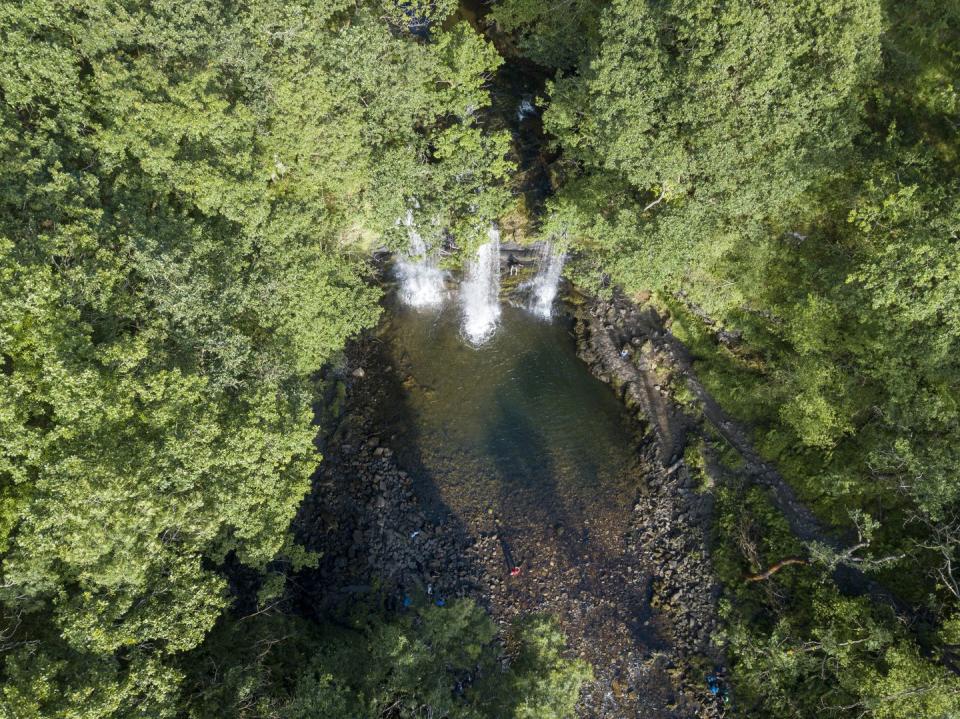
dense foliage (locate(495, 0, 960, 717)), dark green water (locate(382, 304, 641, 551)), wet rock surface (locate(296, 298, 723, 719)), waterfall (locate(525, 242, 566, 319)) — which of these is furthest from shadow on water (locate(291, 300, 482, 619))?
dense foliage (locate(495, 0, 960, 717))

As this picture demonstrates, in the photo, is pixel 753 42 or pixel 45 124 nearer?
pixel 45 124

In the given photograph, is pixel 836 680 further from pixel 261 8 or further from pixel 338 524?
pixel 261 8

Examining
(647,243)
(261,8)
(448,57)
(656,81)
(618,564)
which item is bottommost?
(618,564)

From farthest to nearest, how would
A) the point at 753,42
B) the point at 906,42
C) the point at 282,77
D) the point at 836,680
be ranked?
the point at 836,680
the point at 906,42
the point at 282,77
the point at 753,42

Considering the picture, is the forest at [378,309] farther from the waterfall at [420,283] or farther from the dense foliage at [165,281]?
the waterfall at [420,283]

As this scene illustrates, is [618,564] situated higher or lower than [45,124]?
lower

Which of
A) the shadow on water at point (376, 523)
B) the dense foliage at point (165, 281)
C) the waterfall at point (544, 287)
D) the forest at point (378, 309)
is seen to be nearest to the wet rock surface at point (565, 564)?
the shadow on water at point (376, 523)

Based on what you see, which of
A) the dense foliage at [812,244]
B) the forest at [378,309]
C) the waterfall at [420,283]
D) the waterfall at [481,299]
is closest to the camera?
the forest at [378,309]

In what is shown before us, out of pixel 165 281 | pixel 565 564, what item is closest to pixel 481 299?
pixel 565 564

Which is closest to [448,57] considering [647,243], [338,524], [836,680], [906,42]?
[647,243]
